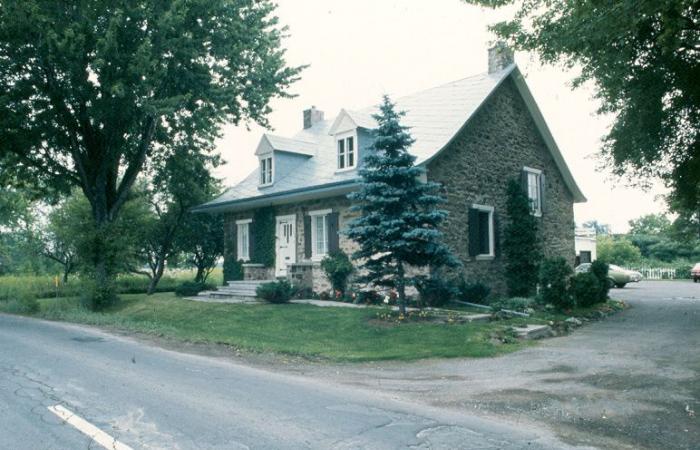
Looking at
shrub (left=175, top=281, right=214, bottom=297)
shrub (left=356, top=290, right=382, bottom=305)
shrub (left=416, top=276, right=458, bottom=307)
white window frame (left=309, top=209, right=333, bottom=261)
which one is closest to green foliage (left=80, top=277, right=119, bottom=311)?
shrub (left=175, top=281, right=214, bottom=297)

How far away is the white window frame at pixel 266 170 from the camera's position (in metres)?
22.7

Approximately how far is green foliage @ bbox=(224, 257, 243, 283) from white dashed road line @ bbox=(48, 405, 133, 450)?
57.7ft

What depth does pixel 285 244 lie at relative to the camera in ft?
70.2

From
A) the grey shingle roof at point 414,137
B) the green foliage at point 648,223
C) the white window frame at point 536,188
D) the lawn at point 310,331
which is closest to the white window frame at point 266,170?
the grey shingle roof at point 414,137

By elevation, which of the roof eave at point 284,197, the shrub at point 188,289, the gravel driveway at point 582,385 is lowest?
the gravel driveway at point 582,385

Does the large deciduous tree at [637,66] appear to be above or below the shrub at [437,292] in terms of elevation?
above

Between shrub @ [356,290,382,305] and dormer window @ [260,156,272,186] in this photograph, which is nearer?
shrub @ [356,290,382,305]

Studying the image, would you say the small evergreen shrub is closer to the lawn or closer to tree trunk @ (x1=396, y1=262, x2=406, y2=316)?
the lawn

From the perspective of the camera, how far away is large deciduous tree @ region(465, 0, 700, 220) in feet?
30.0

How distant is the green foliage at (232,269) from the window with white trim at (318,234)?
16.2 ft

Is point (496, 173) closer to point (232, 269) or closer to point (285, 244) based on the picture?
point (285, 244)

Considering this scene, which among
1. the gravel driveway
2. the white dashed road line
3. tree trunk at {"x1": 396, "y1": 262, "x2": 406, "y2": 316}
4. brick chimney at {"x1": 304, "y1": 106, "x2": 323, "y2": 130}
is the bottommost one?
the gravel driveway

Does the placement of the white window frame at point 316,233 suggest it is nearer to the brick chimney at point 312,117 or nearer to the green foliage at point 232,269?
the green foliage at point 232,269

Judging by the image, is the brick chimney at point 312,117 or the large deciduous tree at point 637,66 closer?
the large deciduous tree at point 637,66
